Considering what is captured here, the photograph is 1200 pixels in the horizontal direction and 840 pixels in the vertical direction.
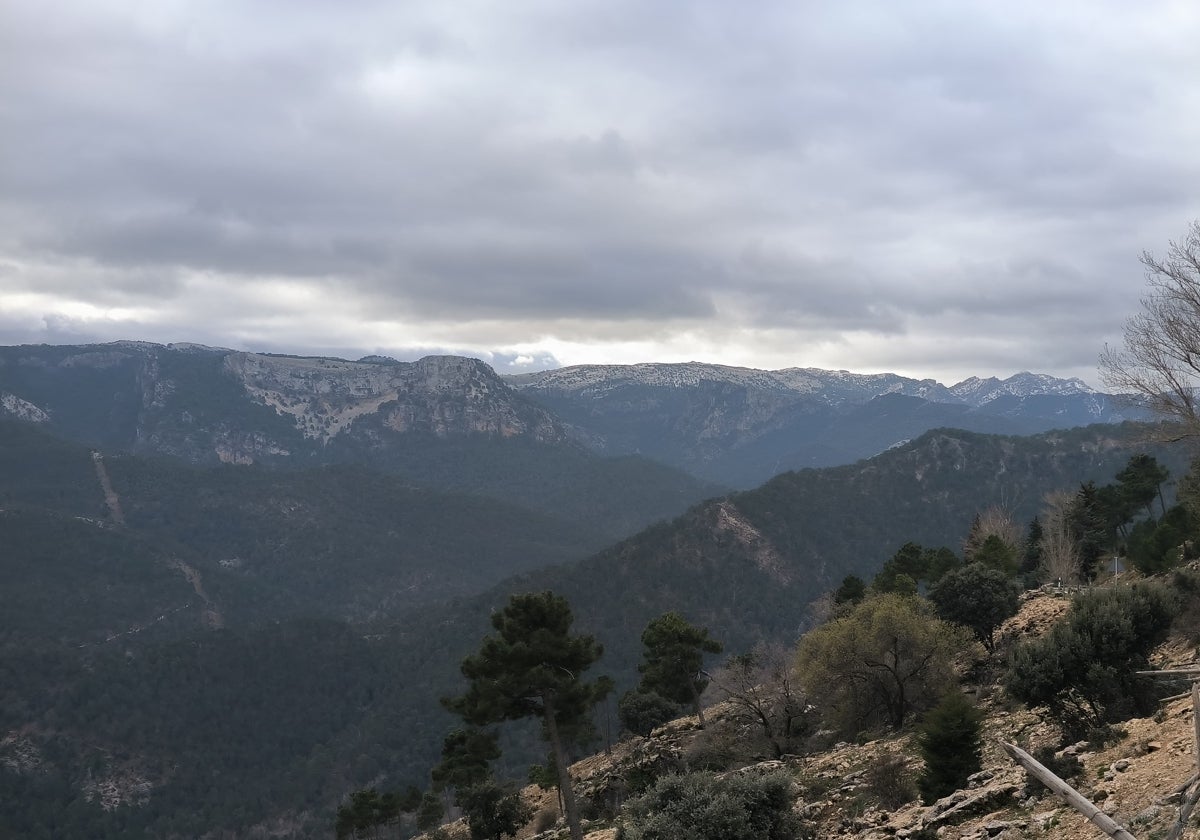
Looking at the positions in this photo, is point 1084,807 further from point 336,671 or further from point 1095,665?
point 336,671

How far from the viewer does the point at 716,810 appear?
17359mm

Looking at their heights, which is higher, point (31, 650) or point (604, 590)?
point (604, 590)

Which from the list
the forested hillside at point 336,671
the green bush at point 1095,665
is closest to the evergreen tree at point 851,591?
the green bush at point 1095,665

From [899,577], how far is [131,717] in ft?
531

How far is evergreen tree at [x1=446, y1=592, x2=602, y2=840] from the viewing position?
102ft

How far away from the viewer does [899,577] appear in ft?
166

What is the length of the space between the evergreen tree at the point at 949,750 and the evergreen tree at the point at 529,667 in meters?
15.1

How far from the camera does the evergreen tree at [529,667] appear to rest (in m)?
31.2

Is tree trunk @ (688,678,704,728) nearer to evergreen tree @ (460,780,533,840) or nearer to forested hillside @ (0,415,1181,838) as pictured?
evergreen tree @ (460,780,533,840)

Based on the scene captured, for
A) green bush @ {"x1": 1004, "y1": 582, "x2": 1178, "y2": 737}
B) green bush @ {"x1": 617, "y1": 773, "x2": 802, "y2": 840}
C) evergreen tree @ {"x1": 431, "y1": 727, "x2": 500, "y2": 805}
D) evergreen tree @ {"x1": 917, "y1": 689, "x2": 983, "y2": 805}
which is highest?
green bush @ {"x1": 1004, "y1": 582, "x2": 1178, "y2": 737}

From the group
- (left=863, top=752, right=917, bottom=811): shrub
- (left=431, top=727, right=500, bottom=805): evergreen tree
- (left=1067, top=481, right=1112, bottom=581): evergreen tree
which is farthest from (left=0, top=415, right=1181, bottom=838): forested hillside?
(left=863, top=752, right=917, bottom=811): shrub

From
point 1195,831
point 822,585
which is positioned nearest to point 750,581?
point 822,585

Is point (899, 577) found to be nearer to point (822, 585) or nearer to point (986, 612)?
point (986, 612)

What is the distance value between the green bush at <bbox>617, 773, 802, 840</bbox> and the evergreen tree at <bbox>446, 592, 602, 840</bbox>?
39.1ft
